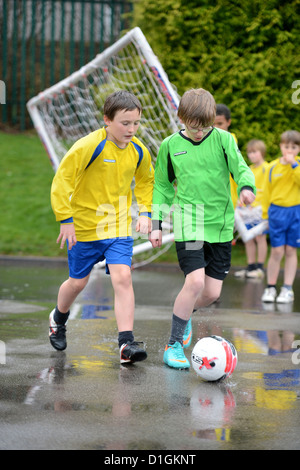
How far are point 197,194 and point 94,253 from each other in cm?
85

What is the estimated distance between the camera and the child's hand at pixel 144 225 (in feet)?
18.4

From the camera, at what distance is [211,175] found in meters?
5.50

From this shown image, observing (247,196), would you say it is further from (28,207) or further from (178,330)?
(28,207)

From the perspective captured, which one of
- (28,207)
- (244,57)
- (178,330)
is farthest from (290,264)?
(28,207)

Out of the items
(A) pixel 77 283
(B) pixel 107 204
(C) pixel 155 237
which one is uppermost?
(B) pixel 107 204

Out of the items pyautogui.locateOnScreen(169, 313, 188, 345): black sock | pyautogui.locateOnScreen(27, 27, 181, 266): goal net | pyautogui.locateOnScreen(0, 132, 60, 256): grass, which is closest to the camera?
pyautogui.locateOnScreen(169, 313, 188, 345): black sock

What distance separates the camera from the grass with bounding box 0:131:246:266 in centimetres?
1255

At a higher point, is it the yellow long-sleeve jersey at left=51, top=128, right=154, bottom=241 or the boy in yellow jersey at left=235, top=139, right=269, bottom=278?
the yellow long-sleeve jersey at left=51, top=128, right=154, bottom=241

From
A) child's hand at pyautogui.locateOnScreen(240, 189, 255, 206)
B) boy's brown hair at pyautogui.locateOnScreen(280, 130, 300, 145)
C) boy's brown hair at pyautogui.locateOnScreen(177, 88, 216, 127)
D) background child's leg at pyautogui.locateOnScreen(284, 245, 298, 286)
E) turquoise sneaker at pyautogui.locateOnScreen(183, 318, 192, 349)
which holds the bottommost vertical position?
background child's leg at pyautogui.locateOnScreen(284, 245, 298, 286)

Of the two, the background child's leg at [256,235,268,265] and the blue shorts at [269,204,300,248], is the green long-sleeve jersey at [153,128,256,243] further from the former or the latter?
the background child's leg at [256,235,268,265]

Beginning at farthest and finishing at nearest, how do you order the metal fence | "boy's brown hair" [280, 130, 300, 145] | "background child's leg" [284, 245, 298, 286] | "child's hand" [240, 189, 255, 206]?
the metal fence
"background child's leg" [284, 245, 298, 286]
"boy's brown hair" [280, 130, 300, 145]
"child's hand" [240, 189, 255, 206]

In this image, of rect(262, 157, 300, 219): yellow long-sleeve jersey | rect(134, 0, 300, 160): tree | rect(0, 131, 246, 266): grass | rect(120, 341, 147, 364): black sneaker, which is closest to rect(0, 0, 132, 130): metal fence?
rect(0, 131, 246, 266): grass

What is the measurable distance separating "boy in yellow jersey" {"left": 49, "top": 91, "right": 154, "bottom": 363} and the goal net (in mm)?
3914

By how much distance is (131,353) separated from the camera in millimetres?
5320
